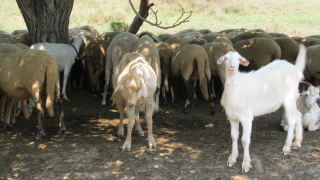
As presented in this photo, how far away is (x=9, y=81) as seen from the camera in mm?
6094

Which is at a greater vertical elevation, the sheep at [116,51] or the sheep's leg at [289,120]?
the sheep at [116,51]

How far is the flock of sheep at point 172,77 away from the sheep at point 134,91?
→ 0.02 m

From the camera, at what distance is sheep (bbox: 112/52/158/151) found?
5434 mm

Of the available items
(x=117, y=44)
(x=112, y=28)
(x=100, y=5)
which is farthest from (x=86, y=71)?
(x=100, y=5)

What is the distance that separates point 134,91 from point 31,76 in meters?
1.95

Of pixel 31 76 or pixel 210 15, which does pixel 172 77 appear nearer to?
pixel 31 76

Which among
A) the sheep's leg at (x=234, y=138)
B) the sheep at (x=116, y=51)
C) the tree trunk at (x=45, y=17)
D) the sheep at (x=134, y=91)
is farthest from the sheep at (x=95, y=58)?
the sheep's leg at (x=234, y=138)

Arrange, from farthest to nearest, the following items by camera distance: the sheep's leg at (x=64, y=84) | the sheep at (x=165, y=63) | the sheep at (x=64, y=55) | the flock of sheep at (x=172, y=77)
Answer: the sheep at (x=165, y=63), the sheep's leg at (x=64, y=84), the sheep at (x=64, y=55), the flock of sheep at (x=172, y=77)

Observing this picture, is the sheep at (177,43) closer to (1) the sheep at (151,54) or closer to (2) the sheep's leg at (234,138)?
(1) the sheep at (151,54)

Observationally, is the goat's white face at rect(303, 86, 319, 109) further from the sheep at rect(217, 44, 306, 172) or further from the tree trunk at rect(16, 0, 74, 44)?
the tree trunk at rect(16, 0, 74, 44)

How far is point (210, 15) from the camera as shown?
29.5 meters

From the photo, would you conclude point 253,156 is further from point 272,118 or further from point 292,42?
point 292,42

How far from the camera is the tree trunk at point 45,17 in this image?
8.55m

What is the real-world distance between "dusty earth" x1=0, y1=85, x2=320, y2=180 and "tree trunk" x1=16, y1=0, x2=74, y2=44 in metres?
2.40
